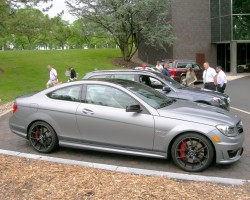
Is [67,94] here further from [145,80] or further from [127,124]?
[145,80]

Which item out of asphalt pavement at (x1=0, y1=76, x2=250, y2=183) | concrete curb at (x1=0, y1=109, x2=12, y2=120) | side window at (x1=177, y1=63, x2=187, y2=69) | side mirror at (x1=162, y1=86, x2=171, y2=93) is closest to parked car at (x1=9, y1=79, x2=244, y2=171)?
asphalt pavement at (x1=0, y1=76, x2=250, y2=183)

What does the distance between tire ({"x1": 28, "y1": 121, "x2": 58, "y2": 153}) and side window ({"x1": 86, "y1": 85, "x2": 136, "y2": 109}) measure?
3.17 ft

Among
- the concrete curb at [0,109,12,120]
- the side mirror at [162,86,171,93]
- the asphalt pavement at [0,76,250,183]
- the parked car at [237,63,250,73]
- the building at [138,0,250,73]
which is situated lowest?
the asphalt pavement at [0,76,250,183]

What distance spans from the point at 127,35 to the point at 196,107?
2756 centimetres

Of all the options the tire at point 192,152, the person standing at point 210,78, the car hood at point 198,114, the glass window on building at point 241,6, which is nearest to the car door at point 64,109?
the car hood at point 198,114

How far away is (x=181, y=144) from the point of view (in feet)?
18.6

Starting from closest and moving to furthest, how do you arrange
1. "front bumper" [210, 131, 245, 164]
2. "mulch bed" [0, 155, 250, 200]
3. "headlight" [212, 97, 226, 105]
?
"mulch bed" [0, 155, 250, 200]
"front bumper" [210, 131, 245, 164]
"headlight" [212, 97, 226, 105]

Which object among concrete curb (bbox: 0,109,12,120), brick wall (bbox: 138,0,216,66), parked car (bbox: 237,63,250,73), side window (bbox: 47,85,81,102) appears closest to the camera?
side window (bbox: 47,85,81,102)

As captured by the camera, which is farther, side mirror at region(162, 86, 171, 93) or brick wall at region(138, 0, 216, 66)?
brick wall at region(138, 0, 216, 66)

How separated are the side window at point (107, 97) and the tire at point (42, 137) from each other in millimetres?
966

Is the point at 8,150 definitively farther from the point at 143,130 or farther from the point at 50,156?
the point at 143,130

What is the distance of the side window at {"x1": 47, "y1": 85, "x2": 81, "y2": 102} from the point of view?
6590 millimetres

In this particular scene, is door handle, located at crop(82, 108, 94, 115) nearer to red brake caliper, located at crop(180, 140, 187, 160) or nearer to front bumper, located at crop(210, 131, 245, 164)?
red brake caliper, located at crop(180, 140, 187, 160)

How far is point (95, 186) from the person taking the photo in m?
4.64
